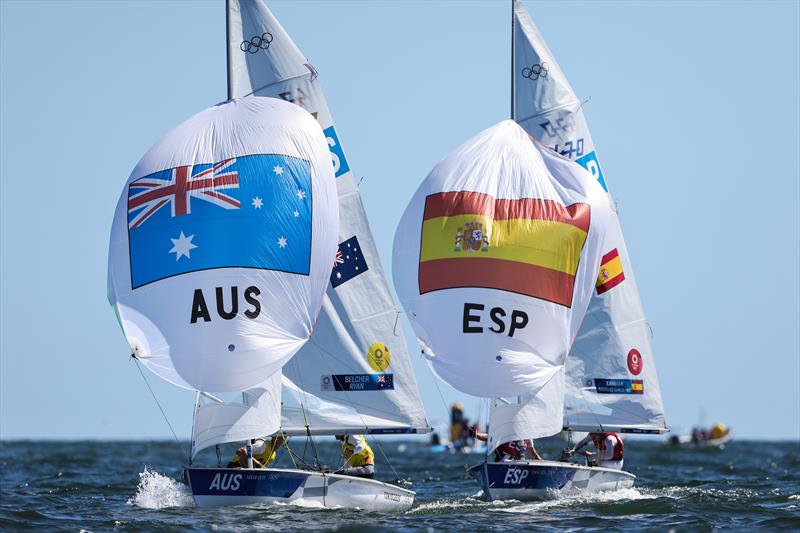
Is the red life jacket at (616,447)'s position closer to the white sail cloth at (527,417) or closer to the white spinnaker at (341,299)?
the white sail cloth at (527,417)

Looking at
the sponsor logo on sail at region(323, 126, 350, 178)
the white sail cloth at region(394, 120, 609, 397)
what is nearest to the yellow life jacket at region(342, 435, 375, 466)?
the white sail cloth at region(394, 120, 609, 397)

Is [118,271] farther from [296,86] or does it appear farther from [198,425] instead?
[296,86]

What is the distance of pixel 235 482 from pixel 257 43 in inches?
322

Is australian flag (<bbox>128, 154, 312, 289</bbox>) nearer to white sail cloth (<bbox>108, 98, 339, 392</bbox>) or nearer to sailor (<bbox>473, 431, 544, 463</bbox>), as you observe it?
white sail cloth (<bbox>108, 98, 339, 392</bbox>)

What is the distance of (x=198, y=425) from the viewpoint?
22.7 m

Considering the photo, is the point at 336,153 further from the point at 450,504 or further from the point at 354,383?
the point at 450,504

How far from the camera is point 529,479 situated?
25453 millimetres

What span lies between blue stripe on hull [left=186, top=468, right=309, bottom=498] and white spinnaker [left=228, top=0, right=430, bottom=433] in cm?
241

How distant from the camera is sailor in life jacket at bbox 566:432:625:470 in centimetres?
2838

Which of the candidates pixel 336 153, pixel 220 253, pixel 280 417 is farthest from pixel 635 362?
pixel 220 253

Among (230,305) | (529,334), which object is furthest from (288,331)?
(529,334)

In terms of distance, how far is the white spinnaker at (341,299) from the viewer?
24.7 m

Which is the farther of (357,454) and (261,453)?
(357,454)

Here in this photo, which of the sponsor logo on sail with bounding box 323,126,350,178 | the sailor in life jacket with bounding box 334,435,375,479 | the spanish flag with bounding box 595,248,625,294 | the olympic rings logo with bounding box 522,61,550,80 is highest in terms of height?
the olympic rings logo with bounding box 522,61,550,80
